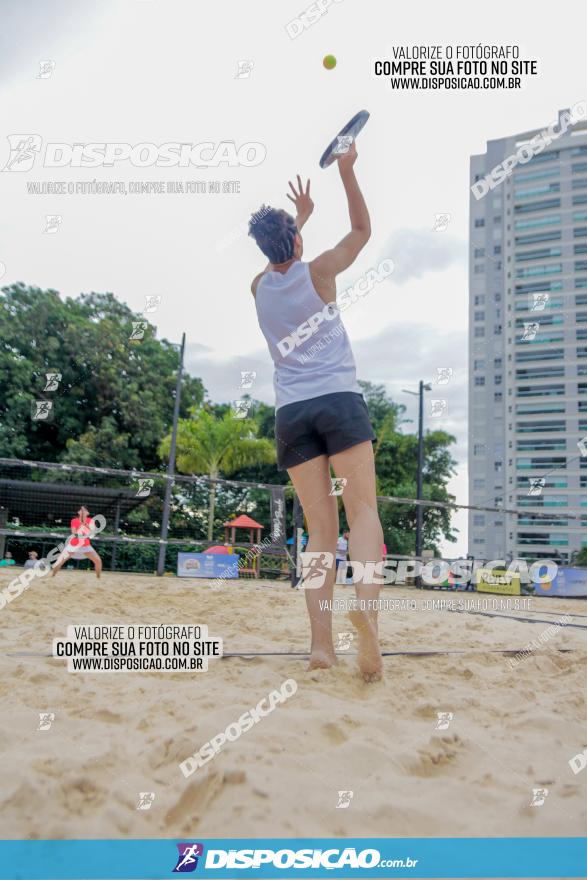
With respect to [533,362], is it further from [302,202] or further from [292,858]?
[292,858]

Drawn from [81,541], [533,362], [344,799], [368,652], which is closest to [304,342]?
[368,652]

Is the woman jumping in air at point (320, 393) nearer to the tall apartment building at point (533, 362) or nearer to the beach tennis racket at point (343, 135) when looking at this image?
the beach tennis racket at point (343, 135)

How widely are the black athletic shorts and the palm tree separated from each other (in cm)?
1468

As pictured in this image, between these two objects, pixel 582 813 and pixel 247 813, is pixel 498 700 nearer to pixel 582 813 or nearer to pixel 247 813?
pixel 582 813

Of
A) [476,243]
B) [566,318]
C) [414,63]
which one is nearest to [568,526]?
[566,318]

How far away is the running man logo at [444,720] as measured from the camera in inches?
48.6

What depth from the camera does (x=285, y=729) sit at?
45.9 inches

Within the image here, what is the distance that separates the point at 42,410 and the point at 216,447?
554cm

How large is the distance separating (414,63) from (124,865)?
10.7 ft

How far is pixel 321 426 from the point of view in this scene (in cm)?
179

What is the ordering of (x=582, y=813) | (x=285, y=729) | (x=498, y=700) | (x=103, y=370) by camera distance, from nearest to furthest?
(x=582, y=813) < (x=285, y=729) < (x=498, y=700) < (x=103, y=370)

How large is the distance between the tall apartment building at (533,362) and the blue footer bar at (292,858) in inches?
1656

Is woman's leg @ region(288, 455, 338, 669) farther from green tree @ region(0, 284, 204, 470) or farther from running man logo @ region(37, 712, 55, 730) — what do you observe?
green tree @ region(0, 284, 204, 470)

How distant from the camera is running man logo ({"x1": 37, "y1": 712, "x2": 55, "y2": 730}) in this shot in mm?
1194
